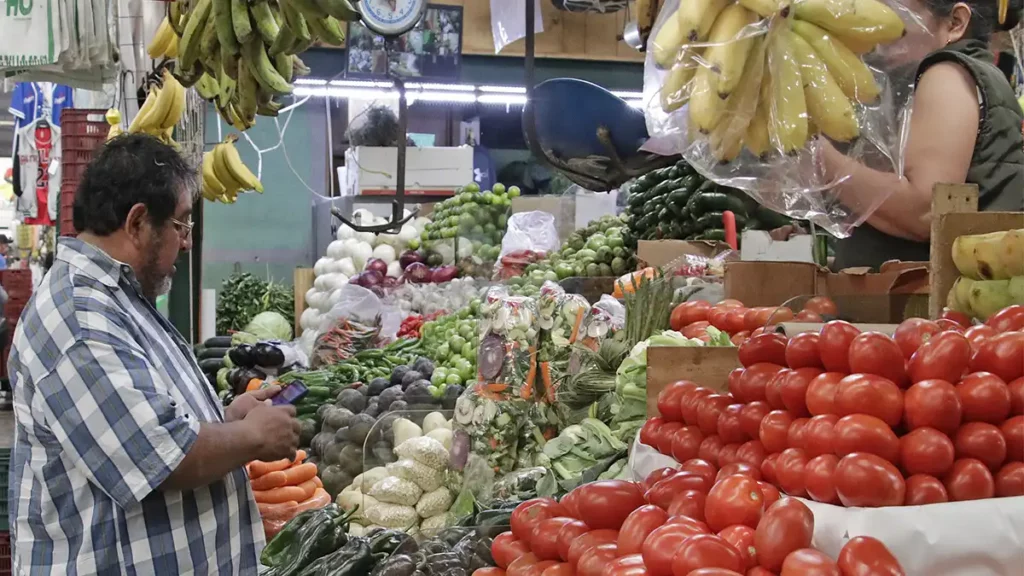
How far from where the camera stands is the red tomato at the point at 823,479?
1381mm

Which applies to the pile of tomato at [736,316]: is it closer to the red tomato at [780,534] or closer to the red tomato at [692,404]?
the red tomato at [692,404]

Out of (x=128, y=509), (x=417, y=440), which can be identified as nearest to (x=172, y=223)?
(x=128, y=509)

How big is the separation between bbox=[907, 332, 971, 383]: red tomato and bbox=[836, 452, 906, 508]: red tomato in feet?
0.59

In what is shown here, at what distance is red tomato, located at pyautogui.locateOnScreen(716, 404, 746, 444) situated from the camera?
1.70m

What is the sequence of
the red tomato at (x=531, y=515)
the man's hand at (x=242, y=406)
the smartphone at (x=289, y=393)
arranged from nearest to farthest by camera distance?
the red tomato at (x=531, y=515) → the man's hand at (x=242, y=406) → the smartphone at (x=289, y=393)

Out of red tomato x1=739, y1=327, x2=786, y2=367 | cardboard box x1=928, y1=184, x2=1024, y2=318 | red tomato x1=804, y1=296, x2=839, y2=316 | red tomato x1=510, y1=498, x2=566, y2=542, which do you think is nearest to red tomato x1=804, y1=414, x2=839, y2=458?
red tomato x1=739, y1=327, x2=786, y2=367

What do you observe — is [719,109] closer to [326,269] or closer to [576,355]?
[576,355]

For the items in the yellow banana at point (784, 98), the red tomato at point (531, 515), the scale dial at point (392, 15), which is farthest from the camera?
the scale dial at point (392, 15)

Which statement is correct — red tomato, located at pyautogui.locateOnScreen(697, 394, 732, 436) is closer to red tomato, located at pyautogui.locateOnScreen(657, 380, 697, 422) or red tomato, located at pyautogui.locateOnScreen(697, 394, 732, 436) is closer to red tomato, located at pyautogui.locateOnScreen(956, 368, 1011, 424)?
red tomato, located at pyautogui.locateOnScreen(657, 380, 697, 422)

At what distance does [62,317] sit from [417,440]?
1.35m

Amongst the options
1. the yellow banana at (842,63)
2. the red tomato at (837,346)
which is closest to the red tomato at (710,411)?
the red tomato at (837,346)

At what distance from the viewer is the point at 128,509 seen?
206 cm

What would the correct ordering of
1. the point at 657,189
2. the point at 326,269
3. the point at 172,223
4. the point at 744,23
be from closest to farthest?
the point at 744,23 → the point at 172,223 → the point at 657,189 → the point at 326,269

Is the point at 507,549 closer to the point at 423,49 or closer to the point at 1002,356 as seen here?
the point at 1002,356
